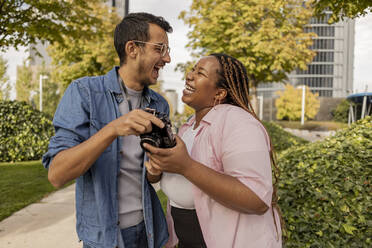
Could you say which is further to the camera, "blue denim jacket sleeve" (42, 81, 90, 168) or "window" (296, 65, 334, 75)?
"window" (296, 65, 334, 75)

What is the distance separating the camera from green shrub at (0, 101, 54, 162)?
10.7 meters

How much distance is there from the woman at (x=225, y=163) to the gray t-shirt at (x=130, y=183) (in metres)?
0.14

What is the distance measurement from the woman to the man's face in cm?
29

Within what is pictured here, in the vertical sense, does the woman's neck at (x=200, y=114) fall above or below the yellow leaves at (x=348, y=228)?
above

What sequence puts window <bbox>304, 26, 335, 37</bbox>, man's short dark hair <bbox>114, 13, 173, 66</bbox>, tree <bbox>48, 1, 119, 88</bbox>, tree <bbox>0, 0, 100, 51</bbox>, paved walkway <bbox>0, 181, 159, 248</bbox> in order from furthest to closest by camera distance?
window <bbox>304, 26, 335, 37</bbox>
tree <bbox>48, 1, 119, 88</bbox>
tree <bbox>0, 0, 100, 51</bbox>
paved walkway <bbox>0, 181, 159, 248</bbox>
man's short dark hair <bbox>114, 13, 173, 66</bbox>

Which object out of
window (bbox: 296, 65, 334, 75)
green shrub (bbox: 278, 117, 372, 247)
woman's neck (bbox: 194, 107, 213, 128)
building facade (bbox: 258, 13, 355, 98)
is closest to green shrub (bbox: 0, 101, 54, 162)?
green shrub (bbox: 278, 117, 372, 247)

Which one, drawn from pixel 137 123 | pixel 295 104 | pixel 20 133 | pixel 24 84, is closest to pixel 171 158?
pixel 137 123

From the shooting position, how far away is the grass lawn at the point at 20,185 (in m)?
6.20

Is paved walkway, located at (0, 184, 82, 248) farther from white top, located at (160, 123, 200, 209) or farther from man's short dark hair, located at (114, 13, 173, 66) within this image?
man's short dark hair, located at (114, 13, 173, 66)

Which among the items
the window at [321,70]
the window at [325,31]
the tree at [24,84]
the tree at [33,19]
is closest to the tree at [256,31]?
the tree at [33,19]

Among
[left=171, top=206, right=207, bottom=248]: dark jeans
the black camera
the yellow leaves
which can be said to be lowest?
the yellow leaves

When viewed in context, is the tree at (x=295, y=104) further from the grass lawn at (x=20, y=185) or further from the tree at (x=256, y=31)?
the grass lawn at (x=20, y=185)

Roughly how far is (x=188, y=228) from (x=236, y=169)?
0.63 metres

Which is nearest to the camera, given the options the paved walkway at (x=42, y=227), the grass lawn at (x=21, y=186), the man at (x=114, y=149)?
the man at (x=114, y=149)
